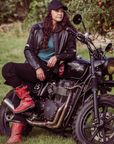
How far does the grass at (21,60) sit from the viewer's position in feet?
11.9

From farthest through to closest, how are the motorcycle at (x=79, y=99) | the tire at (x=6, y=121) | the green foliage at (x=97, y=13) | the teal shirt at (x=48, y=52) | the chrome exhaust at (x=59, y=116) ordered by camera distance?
the green foliage at (x=97, y=13) → the tire at (x=6, y=121) → the teal shirt at (x=48, y=52) → the chrome exhaust at (x=59, y=116) → the motorcycle at (x=79, y=99)

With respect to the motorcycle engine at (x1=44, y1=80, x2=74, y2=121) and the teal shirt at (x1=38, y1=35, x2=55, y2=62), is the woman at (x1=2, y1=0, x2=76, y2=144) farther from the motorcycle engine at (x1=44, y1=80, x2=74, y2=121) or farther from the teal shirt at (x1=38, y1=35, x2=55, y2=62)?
the motorcycle engine at (x1=44, y1=80, x2=74, y2=121)

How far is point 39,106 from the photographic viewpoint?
3680 millimetres

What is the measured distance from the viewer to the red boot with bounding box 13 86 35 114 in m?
3.55

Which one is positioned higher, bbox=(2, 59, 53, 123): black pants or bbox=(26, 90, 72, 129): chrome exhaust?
bbox=(2, 59, 53, 123): black pants

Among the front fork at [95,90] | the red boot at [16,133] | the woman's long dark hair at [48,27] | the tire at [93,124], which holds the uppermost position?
the woman's long dark hair at [48,27]

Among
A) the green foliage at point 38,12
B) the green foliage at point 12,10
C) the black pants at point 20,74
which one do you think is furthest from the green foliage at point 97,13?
the green foliage at point 12,10

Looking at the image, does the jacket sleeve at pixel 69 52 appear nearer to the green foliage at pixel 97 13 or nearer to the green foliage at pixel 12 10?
the green foliage at pixel 97 13

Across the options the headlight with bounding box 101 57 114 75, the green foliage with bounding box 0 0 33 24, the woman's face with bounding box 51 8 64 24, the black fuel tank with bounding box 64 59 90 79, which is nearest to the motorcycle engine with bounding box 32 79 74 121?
the black fuel tank with bounding box 64 59 90 79

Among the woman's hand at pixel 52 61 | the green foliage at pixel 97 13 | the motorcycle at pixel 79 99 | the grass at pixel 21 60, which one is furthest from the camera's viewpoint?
the green foliage at pixel 97 13

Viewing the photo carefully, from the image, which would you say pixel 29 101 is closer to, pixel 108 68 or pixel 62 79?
pixel 62 79

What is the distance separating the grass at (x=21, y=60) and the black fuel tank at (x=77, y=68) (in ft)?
2.93

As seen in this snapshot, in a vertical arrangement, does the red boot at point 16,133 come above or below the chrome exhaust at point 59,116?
below

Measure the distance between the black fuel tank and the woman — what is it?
14cm
